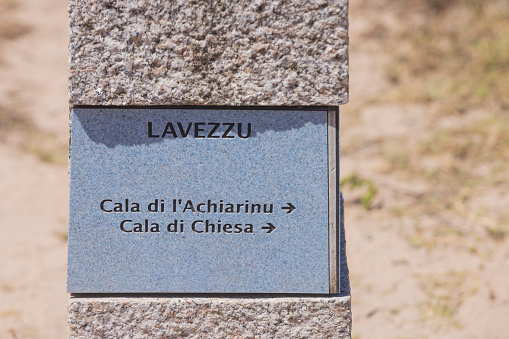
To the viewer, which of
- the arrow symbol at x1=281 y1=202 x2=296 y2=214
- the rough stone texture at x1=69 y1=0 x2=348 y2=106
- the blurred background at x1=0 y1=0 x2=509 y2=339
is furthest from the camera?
the blurred background at x1=0 y1=0 x2=509 y2=339

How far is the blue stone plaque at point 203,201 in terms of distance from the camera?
67.4 inches

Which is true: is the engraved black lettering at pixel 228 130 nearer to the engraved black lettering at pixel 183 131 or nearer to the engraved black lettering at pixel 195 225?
the engraved black lettering at pixel 183 131

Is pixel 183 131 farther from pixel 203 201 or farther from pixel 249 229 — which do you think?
pixel 249 229

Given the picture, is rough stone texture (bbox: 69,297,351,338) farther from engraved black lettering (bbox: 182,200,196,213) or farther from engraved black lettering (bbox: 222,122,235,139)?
engraved black lettering (bbox: 222,122,235,139)

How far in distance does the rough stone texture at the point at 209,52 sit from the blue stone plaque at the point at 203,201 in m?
0.07

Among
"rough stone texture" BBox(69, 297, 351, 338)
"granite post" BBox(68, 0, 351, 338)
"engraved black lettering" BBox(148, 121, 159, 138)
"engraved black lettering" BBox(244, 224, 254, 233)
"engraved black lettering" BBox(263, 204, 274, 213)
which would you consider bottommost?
"rough stone texture" BBox(69, 297, 351, 338)

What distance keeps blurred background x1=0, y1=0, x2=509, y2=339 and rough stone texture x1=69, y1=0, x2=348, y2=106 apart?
165 centimetres

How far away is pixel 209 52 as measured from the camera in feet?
5.43

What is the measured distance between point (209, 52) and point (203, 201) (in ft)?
1.47

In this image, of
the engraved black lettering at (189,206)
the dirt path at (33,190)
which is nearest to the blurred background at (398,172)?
the dirt path at (33,190)

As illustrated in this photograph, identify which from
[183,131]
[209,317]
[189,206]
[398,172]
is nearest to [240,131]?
[183,131]

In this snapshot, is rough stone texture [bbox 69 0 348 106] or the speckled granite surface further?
the speckled granite surface

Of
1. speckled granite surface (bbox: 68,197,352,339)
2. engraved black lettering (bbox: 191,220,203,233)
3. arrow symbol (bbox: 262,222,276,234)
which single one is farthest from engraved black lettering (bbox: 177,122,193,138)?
speckled granite surface (bbox: 68,197,352,339)

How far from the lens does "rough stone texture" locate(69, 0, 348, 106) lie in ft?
5.36
